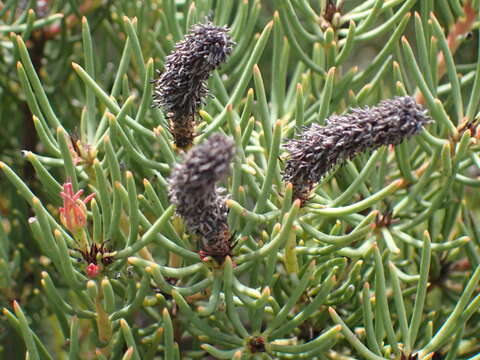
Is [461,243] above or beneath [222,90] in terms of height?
beneath

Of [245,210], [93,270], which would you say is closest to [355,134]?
[245,210]

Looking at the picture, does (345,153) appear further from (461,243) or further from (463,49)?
(463,49)

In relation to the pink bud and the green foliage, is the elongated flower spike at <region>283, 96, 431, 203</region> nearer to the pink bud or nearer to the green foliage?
the green foliage

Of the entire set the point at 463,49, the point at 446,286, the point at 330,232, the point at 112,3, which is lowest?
the point at 446,286

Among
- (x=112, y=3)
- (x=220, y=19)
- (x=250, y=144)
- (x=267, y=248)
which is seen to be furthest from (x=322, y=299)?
(x=112, y=3)

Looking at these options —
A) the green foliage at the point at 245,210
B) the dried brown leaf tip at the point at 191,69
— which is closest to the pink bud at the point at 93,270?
the green foliage at the point at 245,210

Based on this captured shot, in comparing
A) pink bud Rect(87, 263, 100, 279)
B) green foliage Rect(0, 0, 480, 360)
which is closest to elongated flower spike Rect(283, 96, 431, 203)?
green foliage Rect(0, 0, 480, 360)

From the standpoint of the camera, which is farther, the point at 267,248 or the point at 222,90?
the point at 222,90

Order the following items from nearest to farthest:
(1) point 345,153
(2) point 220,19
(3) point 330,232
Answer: (1) point 345,153 < (3) point 330,232 < (2) point 220,19
